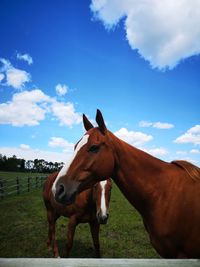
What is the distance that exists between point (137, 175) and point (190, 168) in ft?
2.17

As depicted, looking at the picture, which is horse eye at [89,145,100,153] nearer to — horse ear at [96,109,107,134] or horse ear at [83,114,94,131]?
horse ear at [96,109,107,134]

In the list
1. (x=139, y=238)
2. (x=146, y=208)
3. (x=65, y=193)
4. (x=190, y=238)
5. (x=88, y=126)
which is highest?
(x=88, y=126)

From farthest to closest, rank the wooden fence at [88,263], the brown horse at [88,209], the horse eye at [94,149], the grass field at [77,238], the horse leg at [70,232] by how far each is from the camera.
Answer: the grass field at [77,238] < the horse leg at [70,232] < the brown horse at [88,209] < the horse eye at [94,149] < the wooden fence at [88,263]

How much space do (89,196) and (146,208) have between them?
3.78 metres

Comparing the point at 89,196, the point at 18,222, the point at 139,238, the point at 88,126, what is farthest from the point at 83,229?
the point at 88,126

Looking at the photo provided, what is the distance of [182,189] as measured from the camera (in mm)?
2996

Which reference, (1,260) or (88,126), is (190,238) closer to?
(88,126)

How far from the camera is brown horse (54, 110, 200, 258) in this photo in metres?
2.82

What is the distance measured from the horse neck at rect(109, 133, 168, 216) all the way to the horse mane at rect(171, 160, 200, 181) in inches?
9.5

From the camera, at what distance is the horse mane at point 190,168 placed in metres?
3.11

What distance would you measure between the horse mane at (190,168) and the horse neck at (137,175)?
0.80 ft

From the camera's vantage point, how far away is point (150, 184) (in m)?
3.09

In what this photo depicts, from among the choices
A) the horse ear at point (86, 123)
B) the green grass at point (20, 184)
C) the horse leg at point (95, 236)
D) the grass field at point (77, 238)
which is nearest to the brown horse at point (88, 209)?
the horse leg at point (95, 236)

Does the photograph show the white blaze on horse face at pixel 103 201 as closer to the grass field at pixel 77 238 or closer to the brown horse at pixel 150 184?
the grass field at pixel 77 238
